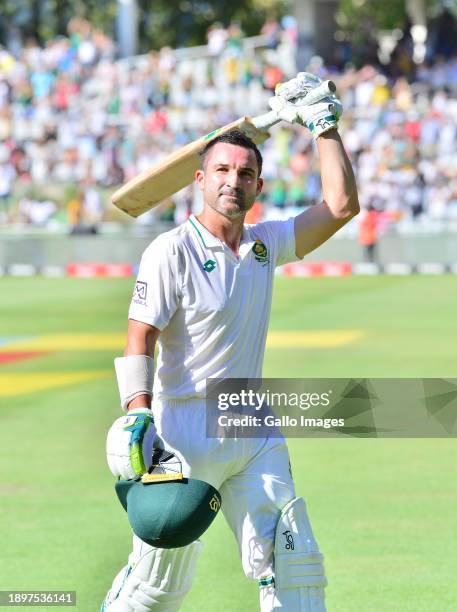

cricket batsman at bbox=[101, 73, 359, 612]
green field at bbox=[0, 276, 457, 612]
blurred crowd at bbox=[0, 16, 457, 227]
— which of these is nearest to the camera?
cricket batsman at bbox=[101, 73, 359, 612]

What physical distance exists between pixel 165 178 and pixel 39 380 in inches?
333

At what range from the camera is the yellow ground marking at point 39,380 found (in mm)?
13172

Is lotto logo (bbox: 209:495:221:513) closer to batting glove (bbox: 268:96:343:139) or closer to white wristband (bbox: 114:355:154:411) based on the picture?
white wristband (bbox: 114:355:154:411)

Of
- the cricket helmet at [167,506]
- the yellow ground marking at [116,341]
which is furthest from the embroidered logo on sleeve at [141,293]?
the yellow ground marking at [116,341]

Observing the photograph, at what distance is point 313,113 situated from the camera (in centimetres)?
535

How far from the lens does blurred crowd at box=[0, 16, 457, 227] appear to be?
29.1 metres

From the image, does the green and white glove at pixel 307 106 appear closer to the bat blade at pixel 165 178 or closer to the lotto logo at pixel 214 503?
the bat blade at pixel 165 178

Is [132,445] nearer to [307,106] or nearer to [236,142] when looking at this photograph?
[236,142]

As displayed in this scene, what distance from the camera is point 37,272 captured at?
26.8 m

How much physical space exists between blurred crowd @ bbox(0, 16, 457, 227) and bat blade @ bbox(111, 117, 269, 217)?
2164cm

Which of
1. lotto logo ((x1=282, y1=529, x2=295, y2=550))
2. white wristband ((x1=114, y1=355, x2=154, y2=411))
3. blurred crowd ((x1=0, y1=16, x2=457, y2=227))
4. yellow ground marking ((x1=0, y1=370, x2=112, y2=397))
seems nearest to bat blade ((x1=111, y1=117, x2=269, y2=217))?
white wristband ((x1=114, y1=355, x2=154, y2=411))

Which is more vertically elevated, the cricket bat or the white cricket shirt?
the cricket bat

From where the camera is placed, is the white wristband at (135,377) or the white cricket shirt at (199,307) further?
the white cricket shirt at (199,307)

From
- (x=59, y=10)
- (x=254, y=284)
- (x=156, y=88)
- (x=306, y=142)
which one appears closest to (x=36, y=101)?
(x=156, y=88)
